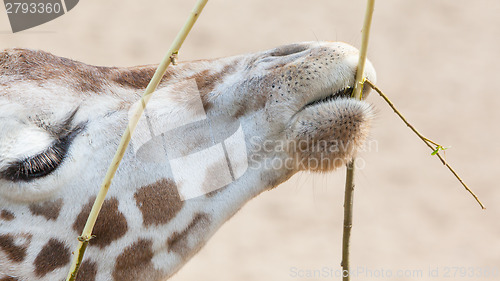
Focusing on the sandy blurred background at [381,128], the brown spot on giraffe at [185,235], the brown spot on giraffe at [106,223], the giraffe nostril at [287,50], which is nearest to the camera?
the brown spot on giraffe at [106,223]

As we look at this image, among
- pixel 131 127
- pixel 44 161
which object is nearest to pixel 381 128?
pixel 44 161

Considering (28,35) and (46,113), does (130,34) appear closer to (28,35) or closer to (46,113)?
(28,35)

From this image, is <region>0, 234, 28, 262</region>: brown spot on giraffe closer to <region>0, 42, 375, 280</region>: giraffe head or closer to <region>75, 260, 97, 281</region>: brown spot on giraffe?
<region>0, 42, 375, 280</region>: giraffe head

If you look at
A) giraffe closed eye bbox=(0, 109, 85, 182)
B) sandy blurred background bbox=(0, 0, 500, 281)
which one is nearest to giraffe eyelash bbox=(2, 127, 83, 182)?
giraffe closed eye bbox=(0, 109, 85, 182)

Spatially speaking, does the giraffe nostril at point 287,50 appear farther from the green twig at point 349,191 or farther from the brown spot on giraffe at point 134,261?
the brown spot on giraffe at point 134,261

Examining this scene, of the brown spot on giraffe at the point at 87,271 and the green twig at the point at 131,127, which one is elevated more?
the green twig at the point at 131,127

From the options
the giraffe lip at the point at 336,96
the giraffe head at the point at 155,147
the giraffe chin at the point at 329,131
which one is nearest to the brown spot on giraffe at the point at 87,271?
the giraffe head at the point at 155,147

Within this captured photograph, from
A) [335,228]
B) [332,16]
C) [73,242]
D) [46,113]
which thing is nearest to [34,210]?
[73,242]
